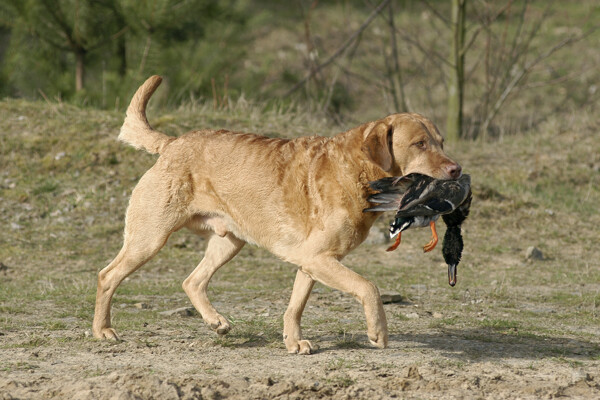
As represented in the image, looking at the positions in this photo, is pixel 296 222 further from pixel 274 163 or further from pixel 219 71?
pixel 219 71

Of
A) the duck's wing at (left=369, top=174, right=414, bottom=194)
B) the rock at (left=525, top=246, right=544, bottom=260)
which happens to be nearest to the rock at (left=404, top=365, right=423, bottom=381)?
the duck's wing at (left=369, top=174, right=414, bottom=194)

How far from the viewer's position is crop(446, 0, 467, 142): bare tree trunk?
13.7 metres

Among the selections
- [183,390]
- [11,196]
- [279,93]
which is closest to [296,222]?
[183,390]

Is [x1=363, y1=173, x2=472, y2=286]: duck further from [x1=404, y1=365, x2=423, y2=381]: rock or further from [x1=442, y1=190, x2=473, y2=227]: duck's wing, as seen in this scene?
[x1=404, y1=365, x2=423, y2=381]: rock

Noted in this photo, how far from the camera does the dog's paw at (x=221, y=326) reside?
5.76 meters

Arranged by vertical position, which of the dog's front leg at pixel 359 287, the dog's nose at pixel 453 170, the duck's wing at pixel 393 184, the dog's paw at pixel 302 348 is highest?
the dog's nose at pixel 453 170

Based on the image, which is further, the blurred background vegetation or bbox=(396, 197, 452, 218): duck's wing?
the blurred background vegetation

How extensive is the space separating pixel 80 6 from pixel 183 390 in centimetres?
1013

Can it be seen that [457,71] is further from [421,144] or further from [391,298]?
[421,144]

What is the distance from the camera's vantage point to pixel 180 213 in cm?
578

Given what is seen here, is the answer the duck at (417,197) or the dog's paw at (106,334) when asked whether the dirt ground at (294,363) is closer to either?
the dog's paw at (106,334)

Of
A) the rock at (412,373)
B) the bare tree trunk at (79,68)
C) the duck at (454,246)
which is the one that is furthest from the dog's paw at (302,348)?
the bare tree trunk at (79,68)

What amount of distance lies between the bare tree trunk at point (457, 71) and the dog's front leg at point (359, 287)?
365 inches

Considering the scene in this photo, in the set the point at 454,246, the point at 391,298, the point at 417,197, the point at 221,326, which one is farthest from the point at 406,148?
the point at 391,298
